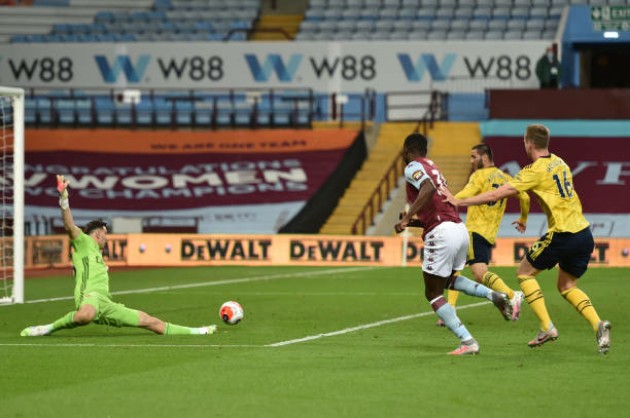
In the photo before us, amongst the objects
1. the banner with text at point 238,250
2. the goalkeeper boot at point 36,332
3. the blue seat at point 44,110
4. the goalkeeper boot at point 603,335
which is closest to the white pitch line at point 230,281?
the banner with text at point 238,250

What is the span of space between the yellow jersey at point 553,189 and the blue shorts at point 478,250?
382cm

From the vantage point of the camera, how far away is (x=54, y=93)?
4494 centimetres

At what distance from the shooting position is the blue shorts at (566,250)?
13281mm

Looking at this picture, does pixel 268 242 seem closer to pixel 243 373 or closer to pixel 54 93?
pixel 54 93

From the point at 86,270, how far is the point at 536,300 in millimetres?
4849

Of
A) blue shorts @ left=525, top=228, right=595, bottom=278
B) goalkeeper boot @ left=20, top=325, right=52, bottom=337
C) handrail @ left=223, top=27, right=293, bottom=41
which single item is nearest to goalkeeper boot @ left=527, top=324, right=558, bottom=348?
blue shorts @ left=525, top=228, right=595, bottom=278

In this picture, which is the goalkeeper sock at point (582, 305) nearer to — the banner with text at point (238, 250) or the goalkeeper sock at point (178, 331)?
the goalkeeper sock at point (178, 331)

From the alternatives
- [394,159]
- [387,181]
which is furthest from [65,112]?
[387,181]

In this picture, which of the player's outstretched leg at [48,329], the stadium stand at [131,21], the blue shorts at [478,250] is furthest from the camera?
the stadium stand at [131,21]

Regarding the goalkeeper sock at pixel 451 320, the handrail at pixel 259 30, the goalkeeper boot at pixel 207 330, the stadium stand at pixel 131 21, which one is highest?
the stadium stand at pixel 131 21

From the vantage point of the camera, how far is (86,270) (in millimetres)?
15023

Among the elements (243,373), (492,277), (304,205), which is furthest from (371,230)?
(243,373)

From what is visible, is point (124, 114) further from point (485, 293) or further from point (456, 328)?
point (456, 328)

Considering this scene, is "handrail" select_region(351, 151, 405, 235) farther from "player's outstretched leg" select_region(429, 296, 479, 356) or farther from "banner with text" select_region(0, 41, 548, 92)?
"player's outstretched leg" select_region(429, 296, 479, 356)
